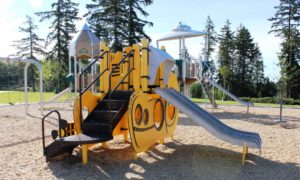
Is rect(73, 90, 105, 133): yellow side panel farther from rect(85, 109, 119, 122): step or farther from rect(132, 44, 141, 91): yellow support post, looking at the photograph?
rect(132, 44, 141, 91): yellow support post

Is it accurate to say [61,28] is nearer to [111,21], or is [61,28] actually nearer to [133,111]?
[111,21]

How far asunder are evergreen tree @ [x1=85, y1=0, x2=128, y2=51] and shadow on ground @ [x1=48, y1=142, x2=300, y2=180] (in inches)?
1214

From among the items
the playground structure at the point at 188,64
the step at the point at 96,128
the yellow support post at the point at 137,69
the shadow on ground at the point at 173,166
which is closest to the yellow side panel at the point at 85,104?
the step at the point at 96,128

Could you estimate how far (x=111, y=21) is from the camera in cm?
3794

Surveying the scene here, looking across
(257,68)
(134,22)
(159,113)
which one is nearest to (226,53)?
(257,68)

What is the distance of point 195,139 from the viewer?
8.87m

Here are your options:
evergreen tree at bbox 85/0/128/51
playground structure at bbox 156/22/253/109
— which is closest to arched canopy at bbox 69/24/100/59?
playground structure at bbox 156/22/253/109

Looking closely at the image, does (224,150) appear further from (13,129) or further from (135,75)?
(13,129)

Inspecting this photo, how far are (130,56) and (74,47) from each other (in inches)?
428

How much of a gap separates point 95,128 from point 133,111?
2.79ft

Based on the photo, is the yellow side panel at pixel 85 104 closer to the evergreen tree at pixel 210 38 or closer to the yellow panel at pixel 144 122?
the yellow panel at pixel 144 122

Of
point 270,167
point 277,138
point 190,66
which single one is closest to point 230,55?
point 190,66

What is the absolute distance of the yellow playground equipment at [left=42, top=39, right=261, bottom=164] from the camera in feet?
19.9

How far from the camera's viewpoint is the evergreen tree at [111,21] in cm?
3738
